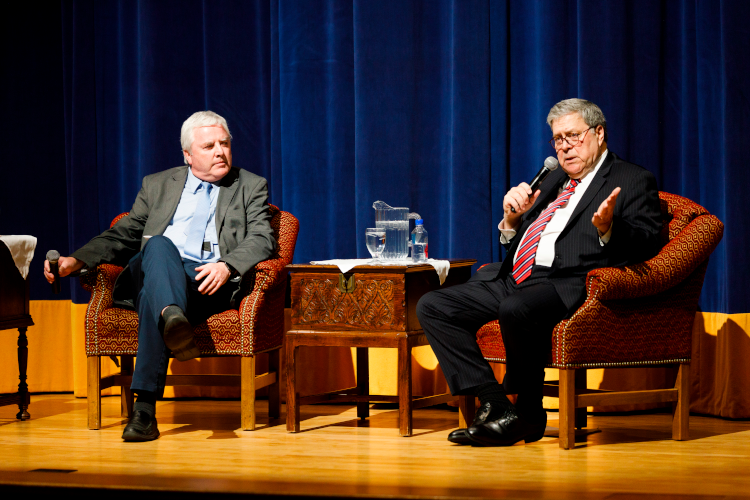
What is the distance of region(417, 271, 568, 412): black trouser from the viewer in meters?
2.73

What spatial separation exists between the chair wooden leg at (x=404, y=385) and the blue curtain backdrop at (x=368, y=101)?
893 mm

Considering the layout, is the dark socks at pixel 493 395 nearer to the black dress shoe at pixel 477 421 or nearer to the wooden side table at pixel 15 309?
the black dress shoe at pixel 477 421

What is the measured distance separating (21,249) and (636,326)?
2593 mm

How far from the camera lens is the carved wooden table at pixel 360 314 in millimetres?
3051

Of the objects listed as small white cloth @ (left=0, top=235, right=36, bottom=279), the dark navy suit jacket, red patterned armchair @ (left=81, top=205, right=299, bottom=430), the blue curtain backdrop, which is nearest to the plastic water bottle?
the blue curtain backdrop

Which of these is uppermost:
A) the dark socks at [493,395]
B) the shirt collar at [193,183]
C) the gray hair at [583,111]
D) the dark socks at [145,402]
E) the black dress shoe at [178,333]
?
the gray hair at [583,111]

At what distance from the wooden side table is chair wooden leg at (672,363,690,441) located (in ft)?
8.78

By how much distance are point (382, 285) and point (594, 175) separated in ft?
2.91

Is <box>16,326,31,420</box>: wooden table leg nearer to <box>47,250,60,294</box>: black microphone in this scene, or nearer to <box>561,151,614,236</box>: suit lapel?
<box>47,250,60,294</box>: black microphone

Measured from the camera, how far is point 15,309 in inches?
140

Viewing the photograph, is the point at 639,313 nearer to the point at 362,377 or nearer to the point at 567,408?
the point at 567,408

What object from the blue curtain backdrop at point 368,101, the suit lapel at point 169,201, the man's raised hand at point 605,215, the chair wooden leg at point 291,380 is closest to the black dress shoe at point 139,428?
→ the chair wooden leg at point 291,380

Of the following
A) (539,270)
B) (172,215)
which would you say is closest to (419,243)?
(539,270)

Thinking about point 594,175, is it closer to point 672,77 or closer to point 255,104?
point 672,77
